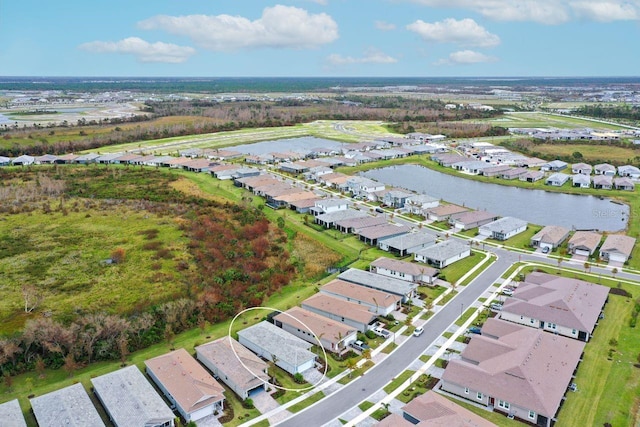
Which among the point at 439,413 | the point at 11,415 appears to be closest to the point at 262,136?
the point at 11,415

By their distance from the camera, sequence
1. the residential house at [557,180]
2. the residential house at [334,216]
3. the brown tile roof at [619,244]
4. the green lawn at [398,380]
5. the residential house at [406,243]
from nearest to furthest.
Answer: the green lawn at [398,380]
the brown tile roof at [619,244]
the residential house at [406,243]
the residential house at [334,216]
the residential house at [557,180]

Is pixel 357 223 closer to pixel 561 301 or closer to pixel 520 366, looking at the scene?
pixel 561 301

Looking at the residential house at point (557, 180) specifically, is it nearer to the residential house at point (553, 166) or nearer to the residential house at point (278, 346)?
the residential house at point (553, 166)

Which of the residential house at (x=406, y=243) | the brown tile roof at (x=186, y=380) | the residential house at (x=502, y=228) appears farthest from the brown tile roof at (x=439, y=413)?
the residential house at (x=502, y=228)

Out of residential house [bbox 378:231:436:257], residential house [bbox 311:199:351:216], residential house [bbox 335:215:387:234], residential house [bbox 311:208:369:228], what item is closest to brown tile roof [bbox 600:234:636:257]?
residential house [bbox 378:231:436:257]

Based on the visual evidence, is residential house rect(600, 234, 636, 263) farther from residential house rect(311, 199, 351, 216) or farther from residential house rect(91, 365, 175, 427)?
residential house rect(91, 365, 175, 427)

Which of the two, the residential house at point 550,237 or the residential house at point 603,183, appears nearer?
the residential house at point 550,237
